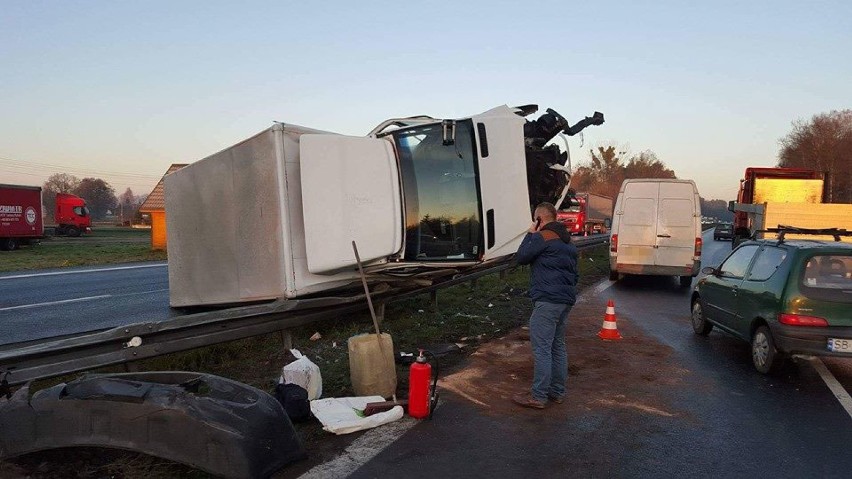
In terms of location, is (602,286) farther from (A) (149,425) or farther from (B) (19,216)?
(B) (19,216)

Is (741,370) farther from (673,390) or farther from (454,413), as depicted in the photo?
(454,413)

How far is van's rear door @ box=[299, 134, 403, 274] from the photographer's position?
5.90 meters

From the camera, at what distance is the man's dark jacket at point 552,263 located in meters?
5.04

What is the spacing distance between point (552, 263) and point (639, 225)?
902 cm

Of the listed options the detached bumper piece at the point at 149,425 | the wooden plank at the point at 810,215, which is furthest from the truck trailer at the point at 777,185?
the detached bumper piece at the point at 149,425

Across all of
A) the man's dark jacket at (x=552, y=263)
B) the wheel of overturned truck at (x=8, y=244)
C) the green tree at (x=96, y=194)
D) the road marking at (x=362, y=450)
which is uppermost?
the green tree at (x=96, y=194)

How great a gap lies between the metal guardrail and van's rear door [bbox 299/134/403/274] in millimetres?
626

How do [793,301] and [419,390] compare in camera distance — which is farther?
[793,301]

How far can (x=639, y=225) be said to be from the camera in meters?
13.2

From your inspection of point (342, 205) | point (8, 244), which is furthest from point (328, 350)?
point (8, 244)

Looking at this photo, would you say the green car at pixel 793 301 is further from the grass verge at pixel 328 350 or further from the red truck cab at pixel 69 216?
the red truck cab at pixel 69 216

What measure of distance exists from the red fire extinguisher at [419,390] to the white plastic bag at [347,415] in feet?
0.40

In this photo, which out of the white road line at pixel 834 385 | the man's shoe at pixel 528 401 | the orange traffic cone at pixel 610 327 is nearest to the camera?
the man's shoe at pixel 528 401

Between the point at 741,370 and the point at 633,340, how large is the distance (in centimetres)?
159
